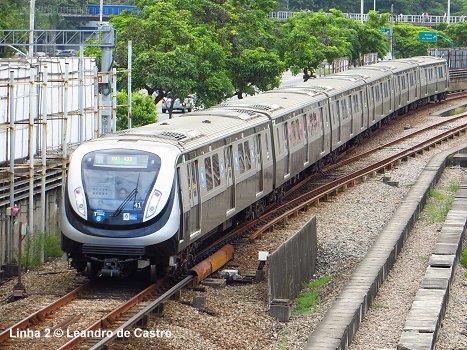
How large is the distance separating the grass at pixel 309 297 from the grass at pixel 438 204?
17.0 feet

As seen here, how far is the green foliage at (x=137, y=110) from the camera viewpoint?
113 feet

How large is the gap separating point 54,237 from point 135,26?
18.0 meters

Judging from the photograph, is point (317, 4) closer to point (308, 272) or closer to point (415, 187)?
point (415, 187)

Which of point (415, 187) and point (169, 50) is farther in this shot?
point (169, 50)

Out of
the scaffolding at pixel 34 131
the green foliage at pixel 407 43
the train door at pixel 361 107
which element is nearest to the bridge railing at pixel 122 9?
the green foliage at pixel 407 43

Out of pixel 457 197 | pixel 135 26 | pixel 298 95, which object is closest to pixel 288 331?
pixel 457 197

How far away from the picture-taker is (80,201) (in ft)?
54.5

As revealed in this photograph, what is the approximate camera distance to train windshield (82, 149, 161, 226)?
16.5 metres

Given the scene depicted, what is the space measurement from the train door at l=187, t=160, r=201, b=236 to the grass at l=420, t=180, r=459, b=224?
6.88 meters

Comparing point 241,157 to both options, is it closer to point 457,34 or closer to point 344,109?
point 344,109

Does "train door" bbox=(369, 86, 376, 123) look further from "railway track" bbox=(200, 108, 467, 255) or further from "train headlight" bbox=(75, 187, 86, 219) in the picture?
"train headlight" bbox=(75, 187, 86, 219)

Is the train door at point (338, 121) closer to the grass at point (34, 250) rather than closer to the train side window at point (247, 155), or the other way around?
the train side window at point (247, 155)

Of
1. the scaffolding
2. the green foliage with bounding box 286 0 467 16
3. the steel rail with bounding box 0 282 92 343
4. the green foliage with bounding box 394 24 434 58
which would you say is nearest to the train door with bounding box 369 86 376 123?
the scaffolding

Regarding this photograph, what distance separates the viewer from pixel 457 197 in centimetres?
2542
